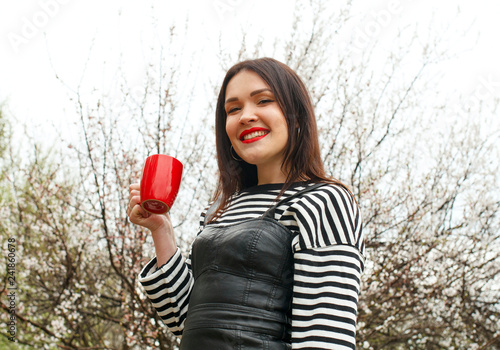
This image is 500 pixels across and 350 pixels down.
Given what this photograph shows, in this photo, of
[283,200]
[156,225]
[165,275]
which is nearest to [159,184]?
[156,225]

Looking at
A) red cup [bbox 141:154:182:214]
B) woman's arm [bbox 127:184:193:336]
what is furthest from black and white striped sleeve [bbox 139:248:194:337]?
red cup [bbox 141:154:182:214]

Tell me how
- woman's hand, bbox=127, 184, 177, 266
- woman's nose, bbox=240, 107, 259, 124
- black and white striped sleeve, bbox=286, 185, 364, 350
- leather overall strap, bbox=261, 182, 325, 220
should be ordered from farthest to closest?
woman's hand, bbox=127, 184, 177, 266 < woman's nose, bbox=240, 107, 259, 124 < leather overall strap, bbox=261, 182, 325, 220 < black and white striped sleeve, bbox=286, 185, 364, 350

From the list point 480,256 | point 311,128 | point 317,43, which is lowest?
point 311,128

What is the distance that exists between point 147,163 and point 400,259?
3.13 meters

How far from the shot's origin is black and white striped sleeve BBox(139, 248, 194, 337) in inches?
54.3

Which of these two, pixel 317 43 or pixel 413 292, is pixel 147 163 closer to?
pixel 317 43

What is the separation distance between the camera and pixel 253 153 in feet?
4.33

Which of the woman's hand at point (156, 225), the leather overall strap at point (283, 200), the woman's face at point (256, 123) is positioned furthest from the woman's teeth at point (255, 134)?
the woman's hand at point (156, 225)

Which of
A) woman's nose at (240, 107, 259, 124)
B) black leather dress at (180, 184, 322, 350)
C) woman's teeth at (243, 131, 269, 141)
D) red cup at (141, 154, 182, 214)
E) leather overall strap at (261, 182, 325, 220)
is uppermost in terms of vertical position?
woman's nose at (240, 107, 259, 124)

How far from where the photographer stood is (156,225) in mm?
1451

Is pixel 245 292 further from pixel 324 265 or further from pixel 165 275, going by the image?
pixel 165 275

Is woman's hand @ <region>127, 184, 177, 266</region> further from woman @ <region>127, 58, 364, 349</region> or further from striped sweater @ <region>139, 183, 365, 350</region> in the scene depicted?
striped sweater @ <region>139, 183, 365, 350</region>

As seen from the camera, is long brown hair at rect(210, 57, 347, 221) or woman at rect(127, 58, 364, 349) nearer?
woman at rect(127, 58, 364, 349)

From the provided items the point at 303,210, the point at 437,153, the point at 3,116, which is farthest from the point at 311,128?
the point at 3,116
